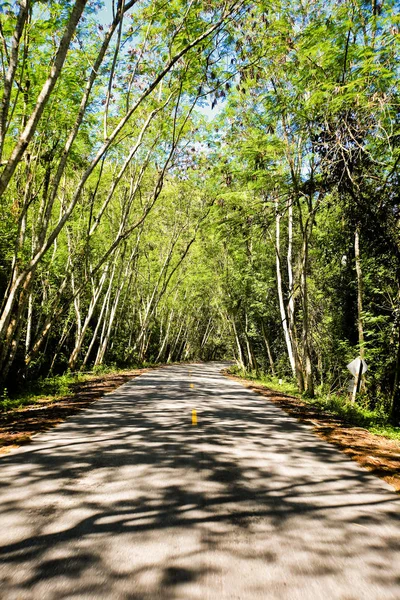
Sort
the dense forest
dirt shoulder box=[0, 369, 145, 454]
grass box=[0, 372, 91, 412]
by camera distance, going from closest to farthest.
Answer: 1. dirt shoulder box=[0, 369, 145, 454]
2. the dense forest
3. grass box=[0, 372, 91, 412]

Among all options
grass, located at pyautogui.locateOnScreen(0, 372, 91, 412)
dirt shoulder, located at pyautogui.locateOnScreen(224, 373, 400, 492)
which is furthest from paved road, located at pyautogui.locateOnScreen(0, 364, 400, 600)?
grass, located at pyautogui.locateOnScreen(0, 372, 91, 412)

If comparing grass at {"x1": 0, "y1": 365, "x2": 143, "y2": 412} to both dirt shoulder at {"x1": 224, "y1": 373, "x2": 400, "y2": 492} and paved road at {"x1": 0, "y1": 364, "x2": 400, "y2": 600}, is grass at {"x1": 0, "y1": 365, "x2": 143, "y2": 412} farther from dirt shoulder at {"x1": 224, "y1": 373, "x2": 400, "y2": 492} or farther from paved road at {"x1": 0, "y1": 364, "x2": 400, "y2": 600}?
dirt shoulder at {"x1": 224, "y1": 373, "x2": 400, "y2": 492}

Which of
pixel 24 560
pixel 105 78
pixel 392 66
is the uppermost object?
pixel 105 78

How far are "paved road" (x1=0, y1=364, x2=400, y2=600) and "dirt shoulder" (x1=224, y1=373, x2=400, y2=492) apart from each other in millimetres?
320

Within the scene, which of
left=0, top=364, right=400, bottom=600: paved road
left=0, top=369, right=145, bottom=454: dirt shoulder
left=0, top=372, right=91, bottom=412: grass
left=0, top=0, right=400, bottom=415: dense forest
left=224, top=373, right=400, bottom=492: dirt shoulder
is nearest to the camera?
left=0, top=364, right=400, bottom=600: paved road

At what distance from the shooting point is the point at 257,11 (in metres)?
9.28

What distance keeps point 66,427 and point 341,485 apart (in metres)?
4.56

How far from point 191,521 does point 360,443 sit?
170 inches

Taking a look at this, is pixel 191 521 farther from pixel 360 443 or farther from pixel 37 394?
pixel 37 394

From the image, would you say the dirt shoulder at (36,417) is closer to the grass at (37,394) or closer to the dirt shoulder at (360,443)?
the grass at (37,394)

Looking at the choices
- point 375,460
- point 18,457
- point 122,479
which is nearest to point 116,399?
point 18,457

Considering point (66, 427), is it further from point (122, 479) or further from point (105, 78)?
point (105, 78)

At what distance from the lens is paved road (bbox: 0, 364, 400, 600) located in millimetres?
2391

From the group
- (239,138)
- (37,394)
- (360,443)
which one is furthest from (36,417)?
(239,138)
